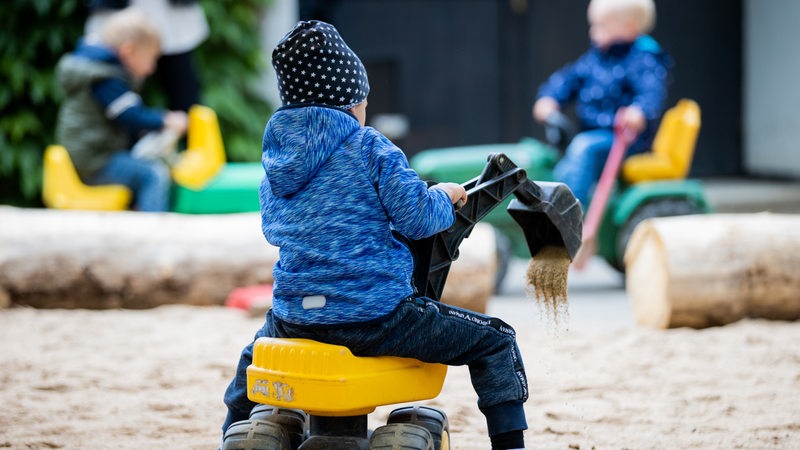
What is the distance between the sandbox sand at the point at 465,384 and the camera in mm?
3100

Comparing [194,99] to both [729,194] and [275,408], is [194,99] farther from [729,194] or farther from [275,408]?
[275,408]

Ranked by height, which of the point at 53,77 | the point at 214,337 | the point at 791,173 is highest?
the point at 53,77

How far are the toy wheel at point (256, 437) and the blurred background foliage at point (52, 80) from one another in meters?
5.54

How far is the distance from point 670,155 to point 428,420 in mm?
3776

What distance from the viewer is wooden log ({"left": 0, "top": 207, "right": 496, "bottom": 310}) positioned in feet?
16.5

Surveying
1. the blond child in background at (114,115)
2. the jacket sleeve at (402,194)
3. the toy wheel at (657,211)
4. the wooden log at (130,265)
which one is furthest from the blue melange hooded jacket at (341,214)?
the toy wheel at (657,211)

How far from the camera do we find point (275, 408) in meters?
2.68

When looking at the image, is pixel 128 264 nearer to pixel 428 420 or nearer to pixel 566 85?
pixel 566 85

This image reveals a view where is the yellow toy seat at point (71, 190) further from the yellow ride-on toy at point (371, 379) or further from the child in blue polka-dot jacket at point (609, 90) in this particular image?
Result: the yellow ride-on toy at point (371, 379)

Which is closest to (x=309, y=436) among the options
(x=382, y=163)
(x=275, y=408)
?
(x=275, y=408)

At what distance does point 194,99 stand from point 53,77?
1.03 m

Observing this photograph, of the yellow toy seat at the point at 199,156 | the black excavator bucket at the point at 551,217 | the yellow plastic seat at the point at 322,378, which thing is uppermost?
the black excavator bucket at the point at 551,217

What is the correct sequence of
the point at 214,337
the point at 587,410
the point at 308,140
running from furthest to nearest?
the point at 214,337 < the point at 587,410 < the point at 308,140

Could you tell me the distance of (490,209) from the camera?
2.77 meters
